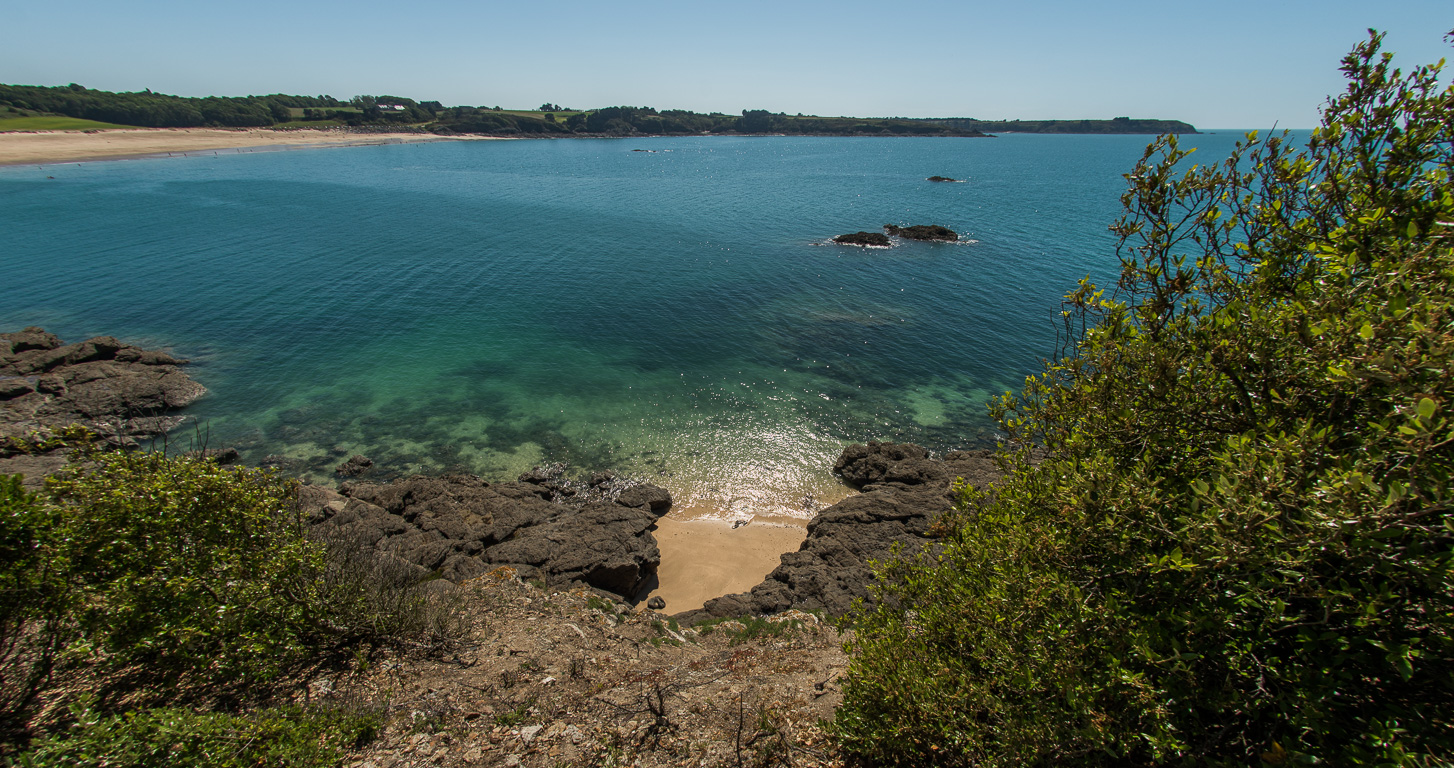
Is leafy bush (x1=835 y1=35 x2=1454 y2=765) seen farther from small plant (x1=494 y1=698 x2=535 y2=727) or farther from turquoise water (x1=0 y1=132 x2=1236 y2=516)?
turquoise water (x1=0 y1=132 x2=1236 y2=516)

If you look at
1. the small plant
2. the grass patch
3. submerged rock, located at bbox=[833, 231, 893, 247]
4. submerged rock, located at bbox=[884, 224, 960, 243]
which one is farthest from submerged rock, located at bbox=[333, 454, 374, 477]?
submerged rock, located at bbox=[884, 224, 960, 243]

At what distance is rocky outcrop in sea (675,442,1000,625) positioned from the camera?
17.9m

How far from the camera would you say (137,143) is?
493ft

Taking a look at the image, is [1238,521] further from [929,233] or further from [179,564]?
[929,233]

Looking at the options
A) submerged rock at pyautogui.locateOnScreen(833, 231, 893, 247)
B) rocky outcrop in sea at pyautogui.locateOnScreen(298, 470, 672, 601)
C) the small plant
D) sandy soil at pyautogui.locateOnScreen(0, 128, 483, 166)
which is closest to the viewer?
the small plant

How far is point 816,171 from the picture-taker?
460ft

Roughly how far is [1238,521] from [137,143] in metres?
229

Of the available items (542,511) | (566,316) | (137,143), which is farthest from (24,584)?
(137,143)

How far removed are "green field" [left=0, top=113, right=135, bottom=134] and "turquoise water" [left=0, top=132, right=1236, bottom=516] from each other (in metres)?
73.8

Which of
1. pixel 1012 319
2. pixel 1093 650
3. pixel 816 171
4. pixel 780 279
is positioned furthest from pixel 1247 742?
pixel 816 171

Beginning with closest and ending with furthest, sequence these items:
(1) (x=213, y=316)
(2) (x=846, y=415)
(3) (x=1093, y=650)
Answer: (3) (x=1093, y=650) < (2) (x=846, y=415) < (1) (x=213, y=316)

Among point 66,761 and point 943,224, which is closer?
point 66,761

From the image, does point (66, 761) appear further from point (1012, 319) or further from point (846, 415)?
point (1012, 319)

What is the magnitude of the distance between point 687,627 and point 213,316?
47.5m
